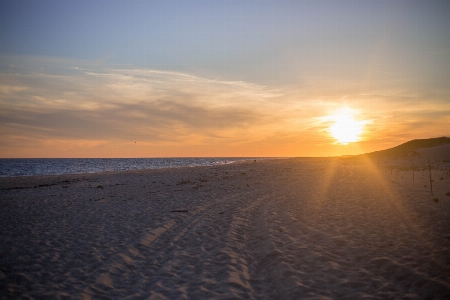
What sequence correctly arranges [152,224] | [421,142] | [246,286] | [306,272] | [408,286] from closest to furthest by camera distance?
[408,286] → [246,286] → [306,272] → [152,224] → [421,142]

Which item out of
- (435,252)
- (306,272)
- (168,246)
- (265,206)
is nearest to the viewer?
(306,272)

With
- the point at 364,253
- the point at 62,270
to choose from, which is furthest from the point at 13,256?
the point at 364,253

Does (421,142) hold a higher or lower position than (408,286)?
higher

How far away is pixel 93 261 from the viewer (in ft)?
25.5

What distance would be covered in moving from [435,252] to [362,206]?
6725 mm

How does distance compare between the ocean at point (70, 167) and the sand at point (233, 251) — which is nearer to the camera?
the sand at point (233, 251)

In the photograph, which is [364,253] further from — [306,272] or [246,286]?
[246,286]

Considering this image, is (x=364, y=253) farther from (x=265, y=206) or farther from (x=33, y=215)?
(x=33, y=215)

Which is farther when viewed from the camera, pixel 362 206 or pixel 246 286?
pixel 362 206

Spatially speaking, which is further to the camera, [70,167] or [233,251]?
[70,167]

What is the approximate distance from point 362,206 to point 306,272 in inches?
350

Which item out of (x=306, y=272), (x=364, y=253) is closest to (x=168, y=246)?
(x=306, y=272)

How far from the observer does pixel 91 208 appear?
1557 cm

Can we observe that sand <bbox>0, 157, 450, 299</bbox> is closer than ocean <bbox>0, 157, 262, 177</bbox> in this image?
Yes
